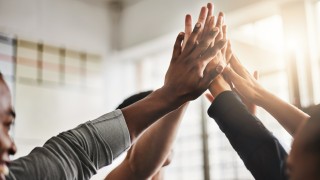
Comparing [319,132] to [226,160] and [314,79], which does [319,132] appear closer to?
[314,79]

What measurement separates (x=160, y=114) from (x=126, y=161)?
16.3 inches

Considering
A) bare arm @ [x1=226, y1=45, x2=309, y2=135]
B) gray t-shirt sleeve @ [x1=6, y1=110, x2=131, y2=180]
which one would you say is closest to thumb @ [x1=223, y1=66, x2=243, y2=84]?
bare arm @ [x1=226, y1=45, x2=309, y2=135]

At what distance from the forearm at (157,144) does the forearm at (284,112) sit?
201 millimetres

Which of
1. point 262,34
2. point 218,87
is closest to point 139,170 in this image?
Answer: point 218,87

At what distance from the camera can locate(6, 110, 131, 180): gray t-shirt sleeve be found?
2.31 feet

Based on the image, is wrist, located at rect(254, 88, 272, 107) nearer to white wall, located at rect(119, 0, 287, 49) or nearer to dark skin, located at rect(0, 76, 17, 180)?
dark skin, located at rect(0, 76, 17, 180)

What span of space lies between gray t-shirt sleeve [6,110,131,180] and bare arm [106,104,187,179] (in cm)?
28

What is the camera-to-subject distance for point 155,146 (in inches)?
42.4

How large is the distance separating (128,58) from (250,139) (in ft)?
9.95

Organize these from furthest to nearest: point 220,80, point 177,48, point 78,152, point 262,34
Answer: point 262,34, point 220,80, point 177,48, point 78,152

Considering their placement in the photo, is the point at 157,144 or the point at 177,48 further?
the point at 157,144

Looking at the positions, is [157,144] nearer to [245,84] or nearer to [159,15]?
[245,84]

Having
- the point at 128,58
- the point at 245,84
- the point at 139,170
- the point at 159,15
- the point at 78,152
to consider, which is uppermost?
the point at 159,15

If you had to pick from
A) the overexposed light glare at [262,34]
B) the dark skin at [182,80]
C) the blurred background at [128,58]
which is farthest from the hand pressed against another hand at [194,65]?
the overexposed light glare at [262,34]
